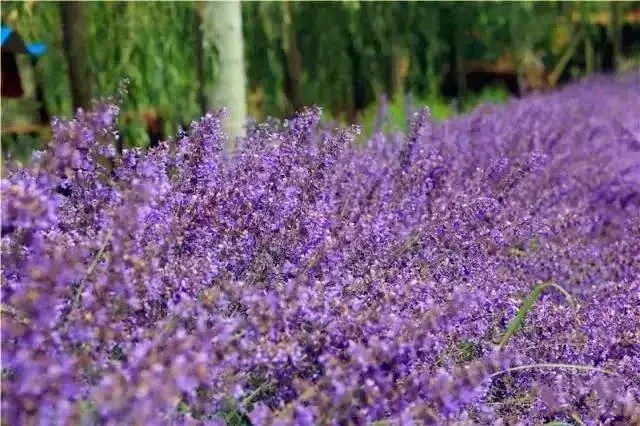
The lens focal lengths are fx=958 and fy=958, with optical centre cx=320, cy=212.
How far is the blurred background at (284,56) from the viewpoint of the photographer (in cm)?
466

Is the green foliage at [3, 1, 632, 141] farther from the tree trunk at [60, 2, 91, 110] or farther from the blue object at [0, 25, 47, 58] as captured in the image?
the blue object at [0, 25, 47, 58]

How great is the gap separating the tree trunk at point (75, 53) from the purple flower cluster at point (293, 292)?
6.77ft

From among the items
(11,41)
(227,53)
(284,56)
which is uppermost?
(11,41)

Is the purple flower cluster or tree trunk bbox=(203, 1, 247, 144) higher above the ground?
tree trunk bbox=(203, 1, 247, 144)

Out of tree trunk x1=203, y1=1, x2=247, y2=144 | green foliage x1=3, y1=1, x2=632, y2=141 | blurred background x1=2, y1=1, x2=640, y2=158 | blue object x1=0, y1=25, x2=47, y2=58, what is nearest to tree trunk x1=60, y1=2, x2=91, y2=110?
blurred background x1=2, y1=1, x2=640, y2=158

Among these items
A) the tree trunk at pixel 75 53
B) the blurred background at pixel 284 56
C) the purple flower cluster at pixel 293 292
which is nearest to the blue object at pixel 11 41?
the blurred background at pixel 284 56

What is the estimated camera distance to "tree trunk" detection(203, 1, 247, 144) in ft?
13.3

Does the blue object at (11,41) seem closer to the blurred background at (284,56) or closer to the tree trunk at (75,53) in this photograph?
the blurred background at (284,56)

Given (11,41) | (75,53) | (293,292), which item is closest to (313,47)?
(75,53)

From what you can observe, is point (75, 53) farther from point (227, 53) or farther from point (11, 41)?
point (227, 53)

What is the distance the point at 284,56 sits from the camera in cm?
835

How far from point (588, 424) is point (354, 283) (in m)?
0.51

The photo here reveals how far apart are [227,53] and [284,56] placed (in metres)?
4.29

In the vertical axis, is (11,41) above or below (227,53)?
above
